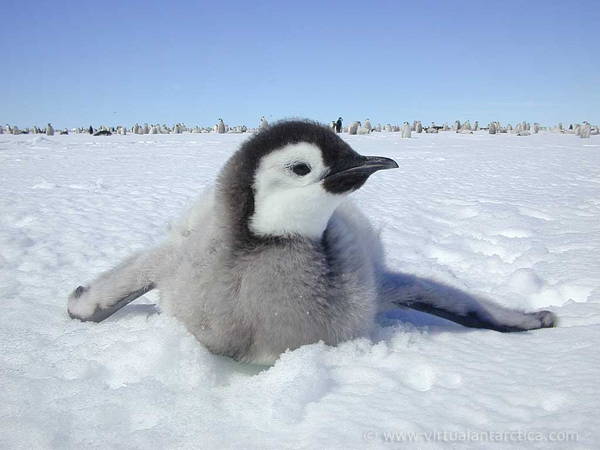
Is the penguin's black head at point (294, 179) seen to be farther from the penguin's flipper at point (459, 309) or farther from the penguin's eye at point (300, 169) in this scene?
the penguin's flipper at point (459, 309)

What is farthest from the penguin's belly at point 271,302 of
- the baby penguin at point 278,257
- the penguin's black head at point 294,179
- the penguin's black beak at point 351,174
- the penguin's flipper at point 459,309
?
the penguin's flipper at point 459,309

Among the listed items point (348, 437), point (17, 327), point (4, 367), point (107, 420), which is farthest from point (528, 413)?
point (17, 327)

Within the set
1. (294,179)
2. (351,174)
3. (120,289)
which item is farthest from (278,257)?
(120,289)

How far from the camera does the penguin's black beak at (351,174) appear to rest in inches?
75.9

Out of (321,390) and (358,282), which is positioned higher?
(358,282)

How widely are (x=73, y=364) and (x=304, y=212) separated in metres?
1.09

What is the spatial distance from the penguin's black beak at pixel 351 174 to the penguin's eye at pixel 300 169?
0.08 metres

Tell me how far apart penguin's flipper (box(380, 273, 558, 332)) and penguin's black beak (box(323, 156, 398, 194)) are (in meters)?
0.69

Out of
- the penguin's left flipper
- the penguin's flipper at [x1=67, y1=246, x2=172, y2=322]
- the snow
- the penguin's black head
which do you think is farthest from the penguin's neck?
the penguin's left flipper

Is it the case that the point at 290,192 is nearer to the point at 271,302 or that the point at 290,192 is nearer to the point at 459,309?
the point at 271,302

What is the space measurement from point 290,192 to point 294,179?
55 millimetres

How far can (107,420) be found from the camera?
151 cm

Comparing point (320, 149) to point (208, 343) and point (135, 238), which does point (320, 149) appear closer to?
point (208, 343)

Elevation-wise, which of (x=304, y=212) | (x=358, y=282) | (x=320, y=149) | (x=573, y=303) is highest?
(x=320, y=149)
